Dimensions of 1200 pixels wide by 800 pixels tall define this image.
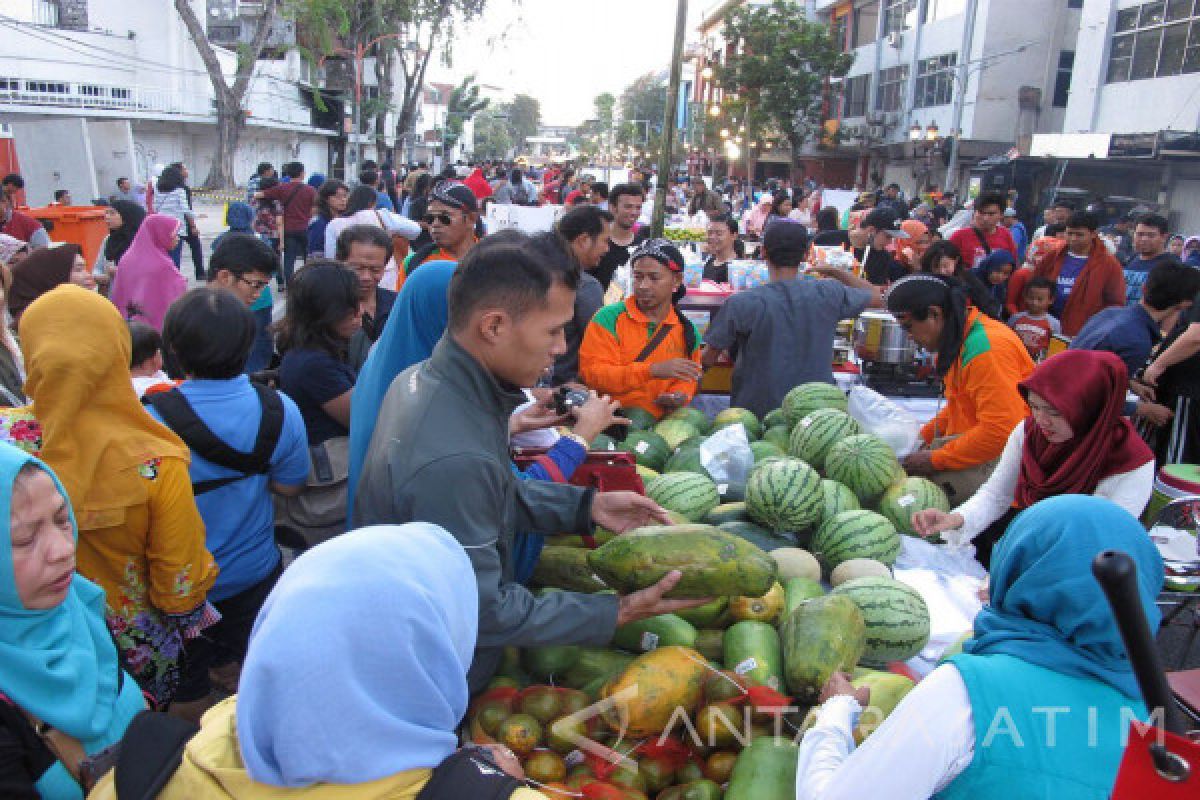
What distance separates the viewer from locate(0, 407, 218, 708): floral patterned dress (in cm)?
264

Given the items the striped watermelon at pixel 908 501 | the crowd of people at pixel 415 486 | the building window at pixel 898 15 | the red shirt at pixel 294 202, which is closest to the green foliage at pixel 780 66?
the building window at pixel 898 15

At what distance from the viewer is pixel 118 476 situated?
259 centimetres

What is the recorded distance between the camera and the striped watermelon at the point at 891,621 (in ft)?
8.81

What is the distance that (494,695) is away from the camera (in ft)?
7.35

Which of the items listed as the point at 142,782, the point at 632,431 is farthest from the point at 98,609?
the point at 632,431

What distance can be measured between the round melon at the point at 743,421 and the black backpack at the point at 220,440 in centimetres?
235

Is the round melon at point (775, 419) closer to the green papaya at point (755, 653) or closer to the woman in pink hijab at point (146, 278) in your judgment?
the green papaya at point (755, 653)

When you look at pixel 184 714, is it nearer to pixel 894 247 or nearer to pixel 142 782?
pixel 142 782

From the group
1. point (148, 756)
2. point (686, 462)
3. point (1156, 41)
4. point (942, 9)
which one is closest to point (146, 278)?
point (686, 462)

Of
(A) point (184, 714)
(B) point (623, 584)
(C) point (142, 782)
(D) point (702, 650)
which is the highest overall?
Answer: (C) point (142, 782)

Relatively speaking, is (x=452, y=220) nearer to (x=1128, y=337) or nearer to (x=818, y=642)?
(x=818, y=642)

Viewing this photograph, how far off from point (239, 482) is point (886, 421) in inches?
126

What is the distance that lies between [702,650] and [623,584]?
1.23 ft

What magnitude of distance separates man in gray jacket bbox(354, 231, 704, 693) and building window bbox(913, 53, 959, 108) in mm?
36619
